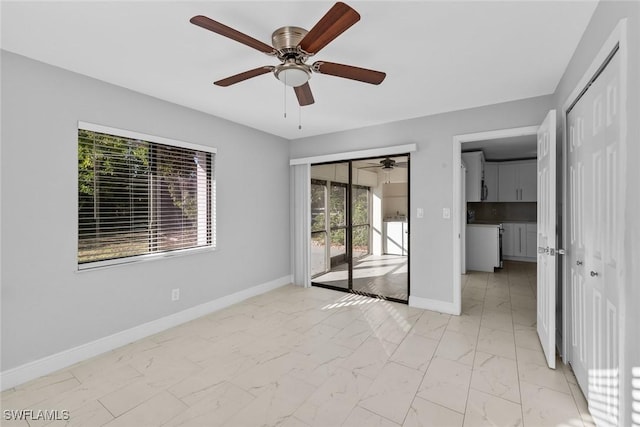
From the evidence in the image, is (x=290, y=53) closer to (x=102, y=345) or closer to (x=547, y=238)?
(x=547, y=238)

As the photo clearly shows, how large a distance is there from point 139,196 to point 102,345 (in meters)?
1.39

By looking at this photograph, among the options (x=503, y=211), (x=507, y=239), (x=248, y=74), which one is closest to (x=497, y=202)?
(x=503, y=211)

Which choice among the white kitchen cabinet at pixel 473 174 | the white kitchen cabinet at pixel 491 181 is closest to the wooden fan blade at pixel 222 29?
the white kitchen cabinet at pixel 473 174

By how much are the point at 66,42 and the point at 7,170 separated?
1.01 metres

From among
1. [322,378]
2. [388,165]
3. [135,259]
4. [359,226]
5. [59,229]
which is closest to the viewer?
[322,378]

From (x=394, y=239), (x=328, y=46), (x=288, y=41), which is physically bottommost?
(x=394, y=239)

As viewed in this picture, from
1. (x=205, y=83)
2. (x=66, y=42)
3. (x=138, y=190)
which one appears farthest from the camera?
(x=138, y=190)

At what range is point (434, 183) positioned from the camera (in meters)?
3.64

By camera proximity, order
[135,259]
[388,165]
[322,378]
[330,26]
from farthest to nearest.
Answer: [388,165], [135,259], [322,378], [330,26]

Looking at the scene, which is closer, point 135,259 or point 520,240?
point 135,259

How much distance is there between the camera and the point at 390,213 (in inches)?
194

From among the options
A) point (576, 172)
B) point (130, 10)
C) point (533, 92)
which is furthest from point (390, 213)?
point (130, 10)

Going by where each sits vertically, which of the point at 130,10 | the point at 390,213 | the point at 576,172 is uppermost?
the point at 130,10

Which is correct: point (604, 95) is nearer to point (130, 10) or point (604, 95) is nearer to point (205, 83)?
point (130, 10)
